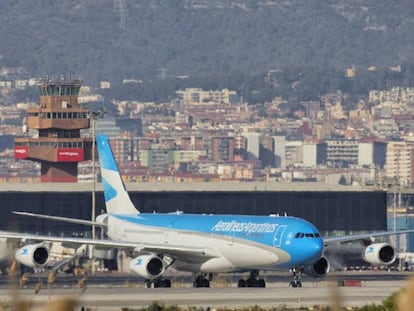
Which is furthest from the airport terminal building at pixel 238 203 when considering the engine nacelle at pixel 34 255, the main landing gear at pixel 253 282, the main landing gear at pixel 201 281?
the engine nacelle at pixel 34 255

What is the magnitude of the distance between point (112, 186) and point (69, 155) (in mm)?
80983

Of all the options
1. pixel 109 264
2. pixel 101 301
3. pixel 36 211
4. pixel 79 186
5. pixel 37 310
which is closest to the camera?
pixel 37 310

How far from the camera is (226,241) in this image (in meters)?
64.4

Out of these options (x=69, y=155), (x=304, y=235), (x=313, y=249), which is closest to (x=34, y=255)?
(x=304, y=235)

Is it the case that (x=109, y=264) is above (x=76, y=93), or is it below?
below

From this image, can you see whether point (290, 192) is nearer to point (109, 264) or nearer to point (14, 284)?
point (109, 264)

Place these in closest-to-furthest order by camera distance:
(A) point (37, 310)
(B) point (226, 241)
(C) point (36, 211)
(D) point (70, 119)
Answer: (A) point (37, 310)
(B) point (226, 241)
(C) point (36, 211)
(D) point (70, 119)

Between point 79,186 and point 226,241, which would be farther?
point 79,186

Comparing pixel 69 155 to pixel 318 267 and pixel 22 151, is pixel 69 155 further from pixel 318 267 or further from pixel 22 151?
pixel 318 267

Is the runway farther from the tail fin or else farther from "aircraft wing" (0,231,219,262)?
the tail fin

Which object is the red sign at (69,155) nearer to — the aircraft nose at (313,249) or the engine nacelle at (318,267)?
the engine nacelle at (318,267)

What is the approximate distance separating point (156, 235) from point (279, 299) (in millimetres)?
15396

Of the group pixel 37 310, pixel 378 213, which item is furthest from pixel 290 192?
pixel 37 310

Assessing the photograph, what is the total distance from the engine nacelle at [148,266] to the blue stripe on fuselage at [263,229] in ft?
7.96
